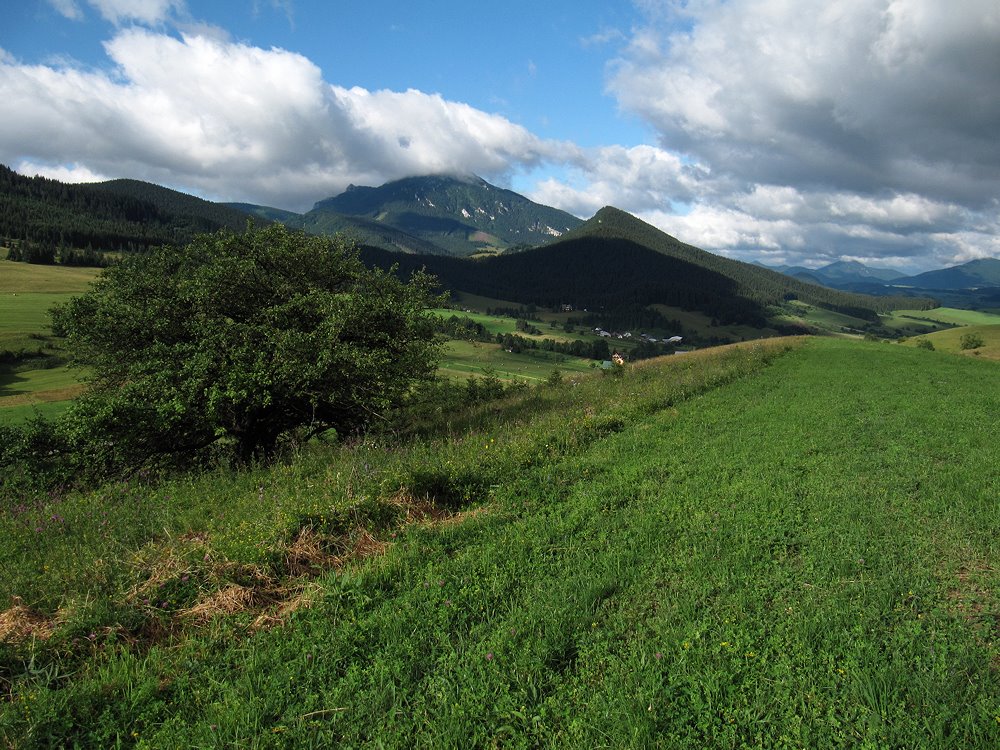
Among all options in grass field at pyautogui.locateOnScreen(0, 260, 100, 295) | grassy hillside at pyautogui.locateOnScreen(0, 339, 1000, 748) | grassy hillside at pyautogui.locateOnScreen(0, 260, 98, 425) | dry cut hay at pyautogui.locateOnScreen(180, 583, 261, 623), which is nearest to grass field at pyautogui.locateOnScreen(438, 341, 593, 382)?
grassy hillside at pyautogui.locateOnScreen(0, 260, 98, 425)

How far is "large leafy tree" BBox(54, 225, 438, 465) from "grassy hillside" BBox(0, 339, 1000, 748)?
4.25m

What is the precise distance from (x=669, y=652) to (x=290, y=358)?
12733mm

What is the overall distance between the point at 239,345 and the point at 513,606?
43.2 ft

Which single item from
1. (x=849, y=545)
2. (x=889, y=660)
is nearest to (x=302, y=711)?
(x=889, y=660)

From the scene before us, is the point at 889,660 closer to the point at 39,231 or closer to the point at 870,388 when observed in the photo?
the point at 870,388

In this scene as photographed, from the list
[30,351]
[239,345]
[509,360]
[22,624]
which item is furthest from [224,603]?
[509,360]

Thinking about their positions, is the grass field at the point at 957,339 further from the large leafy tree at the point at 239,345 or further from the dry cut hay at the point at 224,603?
the dry cut hay at the point at 224,603

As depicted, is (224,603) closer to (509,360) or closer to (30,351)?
(30,351)

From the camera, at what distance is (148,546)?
19.6 ft

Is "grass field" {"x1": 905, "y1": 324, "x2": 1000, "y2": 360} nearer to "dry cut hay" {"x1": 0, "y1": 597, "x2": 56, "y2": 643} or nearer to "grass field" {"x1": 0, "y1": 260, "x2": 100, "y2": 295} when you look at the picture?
"dry cut hay" {"x1": 0, "y1": 597, "x2": 56, "y2": 643}

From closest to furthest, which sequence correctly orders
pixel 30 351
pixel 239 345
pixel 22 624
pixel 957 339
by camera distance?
pixel 22 624
pixel 239 345
pixel 30 351
pixel 957 339

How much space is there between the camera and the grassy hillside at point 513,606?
370 centimetres

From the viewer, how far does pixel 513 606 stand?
5066 mm

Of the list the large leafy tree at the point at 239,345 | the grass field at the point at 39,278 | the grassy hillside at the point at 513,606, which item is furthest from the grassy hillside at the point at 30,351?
the grassy hillside at the point at 513,606
